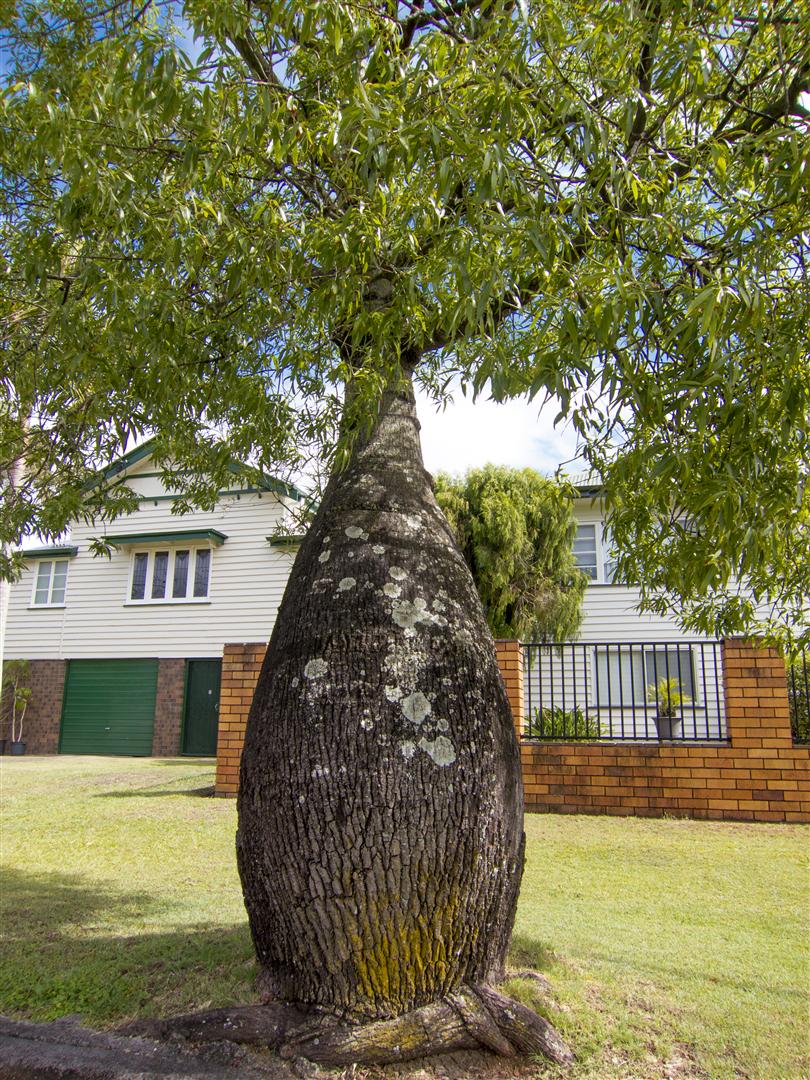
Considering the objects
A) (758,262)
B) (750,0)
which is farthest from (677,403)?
(750,0)

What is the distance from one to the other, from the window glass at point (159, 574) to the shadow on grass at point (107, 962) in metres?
13.7

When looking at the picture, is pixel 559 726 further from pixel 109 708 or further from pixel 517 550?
pixel 109 708

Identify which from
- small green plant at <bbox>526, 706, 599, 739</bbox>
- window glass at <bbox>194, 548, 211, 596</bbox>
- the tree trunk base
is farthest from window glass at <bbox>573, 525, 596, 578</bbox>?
the tree trunk base

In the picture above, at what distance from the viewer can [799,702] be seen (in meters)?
9.09

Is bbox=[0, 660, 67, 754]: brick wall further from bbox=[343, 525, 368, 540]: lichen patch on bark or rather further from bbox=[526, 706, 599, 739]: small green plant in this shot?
bbox=[343, 525, 368, 540]: lichen patch on bark

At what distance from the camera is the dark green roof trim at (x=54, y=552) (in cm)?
1911

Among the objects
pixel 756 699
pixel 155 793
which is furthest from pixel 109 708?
pixel 756 699

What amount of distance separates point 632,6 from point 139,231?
2189mm

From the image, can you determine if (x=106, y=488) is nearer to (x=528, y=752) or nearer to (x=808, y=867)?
(x=528, y=752)

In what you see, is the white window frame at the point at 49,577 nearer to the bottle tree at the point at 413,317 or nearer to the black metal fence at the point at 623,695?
the black metal fence at the point at 623,695

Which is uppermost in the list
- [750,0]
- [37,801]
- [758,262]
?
[750,0]

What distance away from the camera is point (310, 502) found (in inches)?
265

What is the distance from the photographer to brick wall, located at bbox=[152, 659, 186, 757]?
17.4 meters

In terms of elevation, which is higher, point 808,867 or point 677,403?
point 677,403
